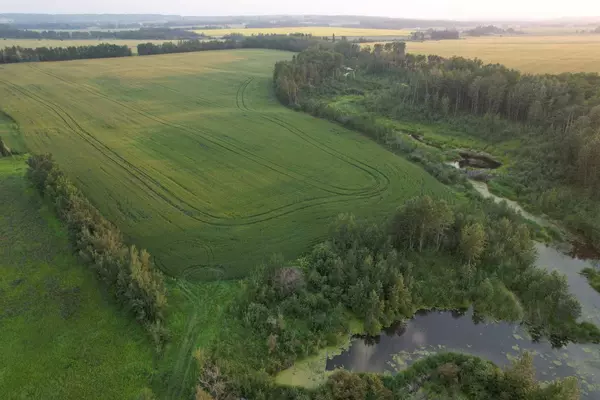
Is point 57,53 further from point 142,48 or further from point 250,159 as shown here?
point 250,159

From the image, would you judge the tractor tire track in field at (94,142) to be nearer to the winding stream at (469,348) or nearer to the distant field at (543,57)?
the winding stream at (469,348)

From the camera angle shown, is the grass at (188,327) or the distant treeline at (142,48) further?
the distant treeline at (142,48)

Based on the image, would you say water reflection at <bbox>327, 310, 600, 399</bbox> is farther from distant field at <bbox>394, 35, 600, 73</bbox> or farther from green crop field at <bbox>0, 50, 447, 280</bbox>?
distant field at <bbox>394, 35, 600, 73</bbox>

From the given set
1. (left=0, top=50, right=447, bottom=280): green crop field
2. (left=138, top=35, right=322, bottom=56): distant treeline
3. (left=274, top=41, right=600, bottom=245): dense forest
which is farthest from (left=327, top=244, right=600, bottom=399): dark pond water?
(left=138, top=35, right=322, bottom=56): distant treeline

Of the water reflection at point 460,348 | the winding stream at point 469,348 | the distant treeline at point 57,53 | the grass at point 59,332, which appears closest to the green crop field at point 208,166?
the grass at point 59,332

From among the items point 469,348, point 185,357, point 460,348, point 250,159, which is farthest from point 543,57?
point 185,357
